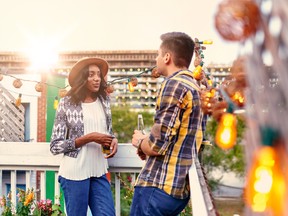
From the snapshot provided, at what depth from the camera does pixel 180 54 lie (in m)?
2.54

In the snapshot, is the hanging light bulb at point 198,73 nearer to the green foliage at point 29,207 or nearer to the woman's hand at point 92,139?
the woman's hand at point 92,139

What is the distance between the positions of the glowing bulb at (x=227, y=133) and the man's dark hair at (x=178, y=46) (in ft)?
4.41

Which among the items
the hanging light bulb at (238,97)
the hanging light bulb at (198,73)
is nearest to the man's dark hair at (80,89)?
the hanging light bulb at (198,73)

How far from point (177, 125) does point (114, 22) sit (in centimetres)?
2861

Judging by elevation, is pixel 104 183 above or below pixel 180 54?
below

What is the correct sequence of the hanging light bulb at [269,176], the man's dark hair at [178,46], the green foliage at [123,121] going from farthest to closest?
the green foliage at [123,121], the man's dark hair at [178,46], the hanging light bulb at [269,176]

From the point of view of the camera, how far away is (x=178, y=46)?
2520 millimetres

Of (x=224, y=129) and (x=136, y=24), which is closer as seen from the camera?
(x=224, y=129)

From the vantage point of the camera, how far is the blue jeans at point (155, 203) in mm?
2467

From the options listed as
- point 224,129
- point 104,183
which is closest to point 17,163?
point 104,183

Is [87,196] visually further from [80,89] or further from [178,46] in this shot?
[178,46]

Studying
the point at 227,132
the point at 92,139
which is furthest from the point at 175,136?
the point at 227,132

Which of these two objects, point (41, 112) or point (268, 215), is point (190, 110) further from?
point (41, 112)

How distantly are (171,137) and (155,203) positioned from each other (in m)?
0.27
